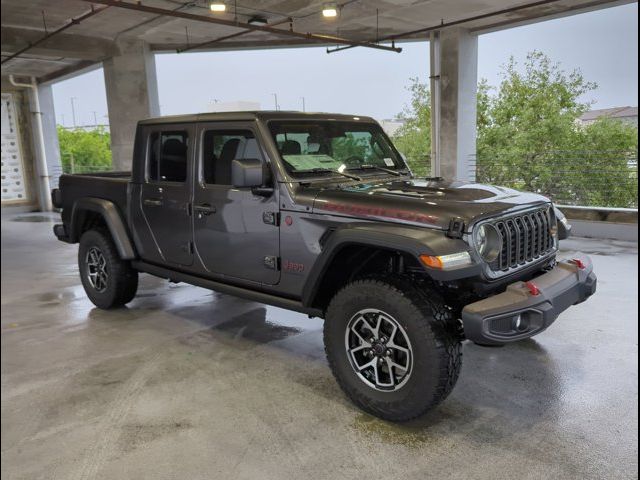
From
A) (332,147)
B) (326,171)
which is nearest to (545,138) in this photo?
(332,147)

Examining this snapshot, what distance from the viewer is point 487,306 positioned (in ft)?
8.26

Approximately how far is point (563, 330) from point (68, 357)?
3.66 metres

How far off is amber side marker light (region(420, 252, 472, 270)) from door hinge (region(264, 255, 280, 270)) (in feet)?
3.51

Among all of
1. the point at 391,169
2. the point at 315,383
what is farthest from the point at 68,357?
the point at 391,169

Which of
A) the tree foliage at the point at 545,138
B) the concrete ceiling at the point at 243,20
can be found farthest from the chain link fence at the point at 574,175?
the concrete ceiling at the point at 243,20

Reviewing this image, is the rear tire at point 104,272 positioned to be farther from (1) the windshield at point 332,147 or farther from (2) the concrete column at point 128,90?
(2) the concrete column at point 128,90

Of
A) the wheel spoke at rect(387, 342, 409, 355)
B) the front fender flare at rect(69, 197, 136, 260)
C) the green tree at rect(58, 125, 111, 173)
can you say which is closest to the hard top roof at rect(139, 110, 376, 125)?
the front fender flare at rect(69, 197, 136, 260)

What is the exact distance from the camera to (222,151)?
3.66 m

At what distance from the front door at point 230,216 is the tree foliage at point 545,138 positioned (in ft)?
11.5

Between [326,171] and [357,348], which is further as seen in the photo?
[326,171]

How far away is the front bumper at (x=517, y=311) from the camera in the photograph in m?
2.48

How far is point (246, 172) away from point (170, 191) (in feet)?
3.60

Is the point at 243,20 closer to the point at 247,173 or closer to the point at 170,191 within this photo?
the point at 170,191

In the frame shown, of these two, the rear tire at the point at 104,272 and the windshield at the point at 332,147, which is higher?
the windshield at the point at 332,147
